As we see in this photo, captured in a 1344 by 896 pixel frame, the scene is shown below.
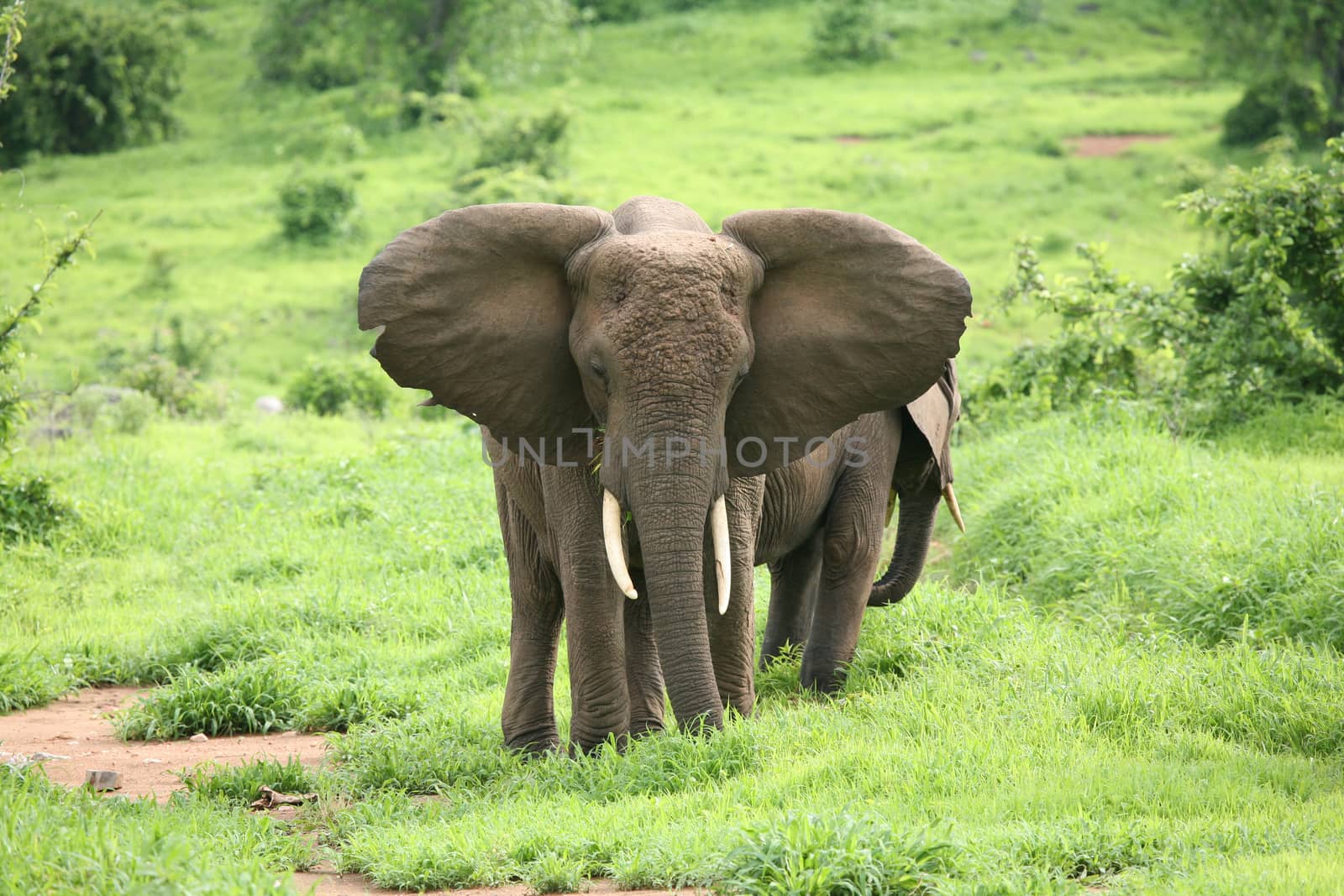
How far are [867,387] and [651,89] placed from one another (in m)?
28.2

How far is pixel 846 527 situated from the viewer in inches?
266

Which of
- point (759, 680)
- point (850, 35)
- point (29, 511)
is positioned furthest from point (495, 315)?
point (850, 35)

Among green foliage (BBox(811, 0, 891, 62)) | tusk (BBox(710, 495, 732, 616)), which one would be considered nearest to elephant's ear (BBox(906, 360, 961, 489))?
tusk (BBox(710, 495, 732, 616))

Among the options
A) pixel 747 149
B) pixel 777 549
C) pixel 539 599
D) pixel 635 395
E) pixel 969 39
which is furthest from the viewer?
pixel 969 39

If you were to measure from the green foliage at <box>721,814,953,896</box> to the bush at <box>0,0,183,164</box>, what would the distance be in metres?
26.6

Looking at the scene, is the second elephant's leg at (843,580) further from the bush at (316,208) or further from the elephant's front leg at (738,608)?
the bush at (316,208)

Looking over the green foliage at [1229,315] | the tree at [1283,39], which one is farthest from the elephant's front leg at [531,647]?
the tree at [1283,39]

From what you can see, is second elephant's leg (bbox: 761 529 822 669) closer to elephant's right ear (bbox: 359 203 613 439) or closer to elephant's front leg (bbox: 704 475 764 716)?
elephant's front leg (bbox: 704 475 764 716)

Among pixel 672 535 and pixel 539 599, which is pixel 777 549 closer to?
pixel 539 599

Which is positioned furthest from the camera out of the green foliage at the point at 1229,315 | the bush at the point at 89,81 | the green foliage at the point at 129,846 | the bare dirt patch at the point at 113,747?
the bush at the point at 89,81

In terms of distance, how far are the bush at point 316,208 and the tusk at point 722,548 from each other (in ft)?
62.7

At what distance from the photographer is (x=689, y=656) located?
4992 mm

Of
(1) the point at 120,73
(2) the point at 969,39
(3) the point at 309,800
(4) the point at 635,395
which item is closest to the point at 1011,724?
(4) the point at 635,395

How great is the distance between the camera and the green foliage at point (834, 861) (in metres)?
3.98
